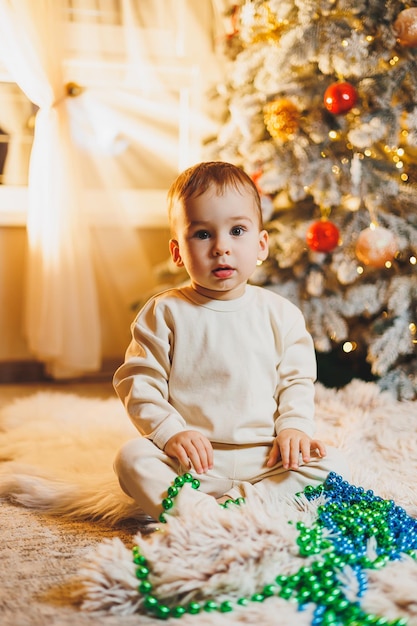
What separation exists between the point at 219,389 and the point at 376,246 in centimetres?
81

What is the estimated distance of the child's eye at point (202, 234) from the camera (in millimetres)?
1344

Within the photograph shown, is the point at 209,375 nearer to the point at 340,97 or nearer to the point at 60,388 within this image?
A: the point at 340,97

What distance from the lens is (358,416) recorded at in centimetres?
189

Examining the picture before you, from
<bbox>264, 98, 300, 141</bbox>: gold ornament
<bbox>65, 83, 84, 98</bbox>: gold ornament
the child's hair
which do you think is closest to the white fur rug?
the child's hair

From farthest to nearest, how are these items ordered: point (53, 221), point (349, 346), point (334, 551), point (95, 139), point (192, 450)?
point (95, 139)
point (53, 221)
point (349, 346)
point (192, 450)
point (334, 551)

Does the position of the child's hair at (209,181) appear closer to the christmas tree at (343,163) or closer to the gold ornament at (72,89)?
the christmas tree at (343,163)

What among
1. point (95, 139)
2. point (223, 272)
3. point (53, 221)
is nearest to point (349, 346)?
point (223, 272)

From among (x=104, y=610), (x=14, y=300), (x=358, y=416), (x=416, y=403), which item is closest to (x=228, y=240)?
(x=104, y=610)

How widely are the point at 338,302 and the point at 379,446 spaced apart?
531 millimetres

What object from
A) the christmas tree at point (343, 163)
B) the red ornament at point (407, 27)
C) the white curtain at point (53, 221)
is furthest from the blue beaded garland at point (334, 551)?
the white curtain at point (53, 221)

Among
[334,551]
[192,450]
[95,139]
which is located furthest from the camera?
[95,139]

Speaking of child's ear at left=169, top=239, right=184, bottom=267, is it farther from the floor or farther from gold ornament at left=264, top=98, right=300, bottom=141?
the floor

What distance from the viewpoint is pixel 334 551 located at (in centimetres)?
111

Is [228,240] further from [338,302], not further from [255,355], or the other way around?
[338,302]
